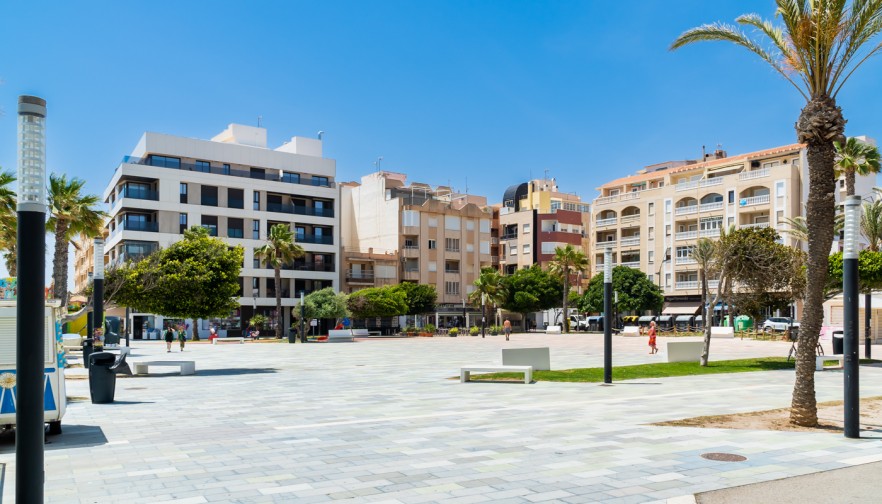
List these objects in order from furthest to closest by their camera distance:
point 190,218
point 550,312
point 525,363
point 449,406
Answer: point 550,312, point 190,218, point 525,363, point 449,406

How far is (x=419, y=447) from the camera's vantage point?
10219mm

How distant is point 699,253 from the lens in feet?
104

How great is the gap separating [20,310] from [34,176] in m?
0.89

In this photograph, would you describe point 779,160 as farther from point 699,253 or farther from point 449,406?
point 449,406

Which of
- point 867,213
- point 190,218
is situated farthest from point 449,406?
point 190,218

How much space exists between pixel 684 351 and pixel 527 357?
8143 mm

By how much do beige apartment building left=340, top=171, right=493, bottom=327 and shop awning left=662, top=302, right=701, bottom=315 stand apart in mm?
23701

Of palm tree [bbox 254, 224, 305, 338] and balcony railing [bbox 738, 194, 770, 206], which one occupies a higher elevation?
balcony railing [bbox 738, 194, 770, 206]

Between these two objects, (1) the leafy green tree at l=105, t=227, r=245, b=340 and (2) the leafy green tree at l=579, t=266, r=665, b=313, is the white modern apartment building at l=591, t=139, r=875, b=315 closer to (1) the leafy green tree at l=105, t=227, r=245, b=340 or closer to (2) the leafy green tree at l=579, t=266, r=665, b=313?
(2) the leafy green tree at l=579, t=266, r=665, b=313

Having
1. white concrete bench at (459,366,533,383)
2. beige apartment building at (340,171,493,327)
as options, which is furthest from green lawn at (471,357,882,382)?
beige apartment building at (340,171,493,327)

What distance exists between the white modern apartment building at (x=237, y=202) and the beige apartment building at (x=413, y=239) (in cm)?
575

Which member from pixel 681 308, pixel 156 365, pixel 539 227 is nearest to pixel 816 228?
pixel 156 365

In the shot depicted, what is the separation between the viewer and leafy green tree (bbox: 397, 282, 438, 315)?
8062cm

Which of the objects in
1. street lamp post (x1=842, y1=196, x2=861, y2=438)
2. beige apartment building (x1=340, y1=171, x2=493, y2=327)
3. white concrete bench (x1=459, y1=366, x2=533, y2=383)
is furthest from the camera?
beige apartment building (x1=340, y1=171, x2=493, y2=327)
